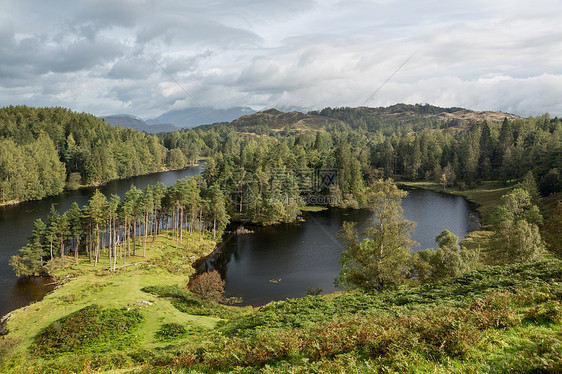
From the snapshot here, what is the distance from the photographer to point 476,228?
6894 cm

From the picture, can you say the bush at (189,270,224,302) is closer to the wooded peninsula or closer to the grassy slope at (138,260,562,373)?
the wooded peninsula

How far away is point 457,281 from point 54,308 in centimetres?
3755

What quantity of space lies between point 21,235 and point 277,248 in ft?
175

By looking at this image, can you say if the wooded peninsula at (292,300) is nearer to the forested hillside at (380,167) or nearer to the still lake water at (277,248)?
the forested hillside at (380,167)

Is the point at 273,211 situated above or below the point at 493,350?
below

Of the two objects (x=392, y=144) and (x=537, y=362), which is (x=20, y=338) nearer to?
(x=537, y=362)

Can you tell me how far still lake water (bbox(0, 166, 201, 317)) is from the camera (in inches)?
1549

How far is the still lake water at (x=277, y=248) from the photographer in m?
43.3

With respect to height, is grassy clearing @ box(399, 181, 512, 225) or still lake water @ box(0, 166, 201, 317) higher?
grassy clearing @ box(399, 181, 512, 225)

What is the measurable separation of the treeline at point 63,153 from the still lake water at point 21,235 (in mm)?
6464

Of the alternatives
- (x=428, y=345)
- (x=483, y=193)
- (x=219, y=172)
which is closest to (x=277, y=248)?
(x=219, y=172)

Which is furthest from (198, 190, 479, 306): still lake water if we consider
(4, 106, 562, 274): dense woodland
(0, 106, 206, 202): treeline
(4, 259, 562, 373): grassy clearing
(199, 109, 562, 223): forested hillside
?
(0, 106, 206, 202): treeline

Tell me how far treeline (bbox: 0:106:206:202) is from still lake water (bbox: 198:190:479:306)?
7958cm

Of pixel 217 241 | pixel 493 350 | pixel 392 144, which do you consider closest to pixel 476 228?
pixel 217 241
